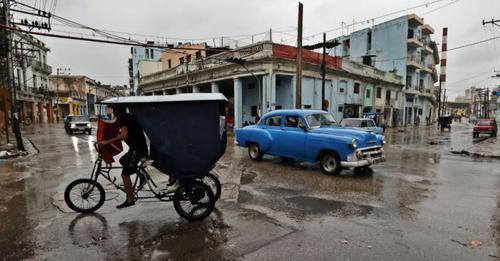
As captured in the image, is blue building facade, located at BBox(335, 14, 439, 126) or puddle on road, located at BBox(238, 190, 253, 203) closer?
puddle on road, located at BBox(238, 190, 253, 203)

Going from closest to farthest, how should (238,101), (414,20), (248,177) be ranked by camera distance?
(248,177), (238,101), (414,20)

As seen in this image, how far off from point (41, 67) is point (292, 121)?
183 ft

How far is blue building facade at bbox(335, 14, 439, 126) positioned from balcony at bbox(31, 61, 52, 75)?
48.1 m

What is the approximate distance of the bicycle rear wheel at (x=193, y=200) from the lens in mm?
4879

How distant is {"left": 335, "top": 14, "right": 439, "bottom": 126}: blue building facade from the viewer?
38.8 meters

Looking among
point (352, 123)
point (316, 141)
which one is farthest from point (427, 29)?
point (316, 141)

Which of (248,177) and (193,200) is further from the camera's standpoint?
(248,177)

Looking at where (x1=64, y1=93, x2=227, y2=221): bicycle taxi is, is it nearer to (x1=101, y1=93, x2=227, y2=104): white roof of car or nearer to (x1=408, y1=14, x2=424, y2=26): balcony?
(x1=101, y1=93, x2=227, y2=104): white roof of car

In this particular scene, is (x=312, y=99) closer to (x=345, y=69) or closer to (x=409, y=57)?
(x=345, y=69)

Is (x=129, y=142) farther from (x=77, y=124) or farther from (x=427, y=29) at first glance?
(x=427, y=29)

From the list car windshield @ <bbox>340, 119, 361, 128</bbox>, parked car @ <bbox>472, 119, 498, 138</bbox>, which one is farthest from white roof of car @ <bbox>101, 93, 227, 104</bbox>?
parked car @ <bbox>472, 119, 498, 138</bbox>

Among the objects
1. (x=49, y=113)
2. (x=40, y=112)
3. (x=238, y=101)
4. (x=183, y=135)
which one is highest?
(x=238, y=101)

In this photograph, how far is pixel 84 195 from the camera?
514 cm

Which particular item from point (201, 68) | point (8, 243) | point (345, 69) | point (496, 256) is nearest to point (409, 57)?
point (345, 69)
